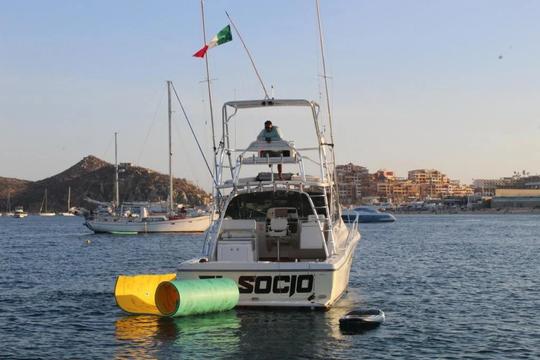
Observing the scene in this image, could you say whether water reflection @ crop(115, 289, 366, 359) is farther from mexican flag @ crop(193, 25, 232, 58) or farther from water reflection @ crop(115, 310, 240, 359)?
mexican flag @ crop(193, 25, 232, 58)

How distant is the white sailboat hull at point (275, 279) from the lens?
20.3 meters

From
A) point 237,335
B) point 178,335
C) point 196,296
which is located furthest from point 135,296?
point 237,335

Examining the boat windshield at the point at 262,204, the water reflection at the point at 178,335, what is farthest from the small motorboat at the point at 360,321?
the boat windshield at the point at 262,204

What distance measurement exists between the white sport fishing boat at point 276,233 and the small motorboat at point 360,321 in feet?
3.09

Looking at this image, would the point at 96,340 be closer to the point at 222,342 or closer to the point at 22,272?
the point at 222,342

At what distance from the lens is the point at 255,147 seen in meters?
23.3

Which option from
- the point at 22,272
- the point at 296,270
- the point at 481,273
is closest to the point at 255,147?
the point at 296,270

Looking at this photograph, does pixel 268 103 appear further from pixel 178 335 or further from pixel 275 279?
pixel 178 335

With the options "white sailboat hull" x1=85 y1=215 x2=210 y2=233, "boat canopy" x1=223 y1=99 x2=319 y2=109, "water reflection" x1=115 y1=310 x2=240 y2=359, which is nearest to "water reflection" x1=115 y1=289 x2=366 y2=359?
"water reflection" x1=115 y1=310 x2=240 y2=359

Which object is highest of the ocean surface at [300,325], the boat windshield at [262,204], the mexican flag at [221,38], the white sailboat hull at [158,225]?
the mexican flag at [221,38]

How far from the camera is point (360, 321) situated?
65.3ft

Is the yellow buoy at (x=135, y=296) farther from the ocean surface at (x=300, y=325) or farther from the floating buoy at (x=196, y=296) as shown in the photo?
the floating buoy at (x=196, y=296)

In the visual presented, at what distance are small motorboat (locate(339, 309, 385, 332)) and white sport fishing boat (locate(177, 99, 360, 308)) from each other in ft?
3.09

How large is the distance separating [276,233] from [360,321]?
4.67 m
